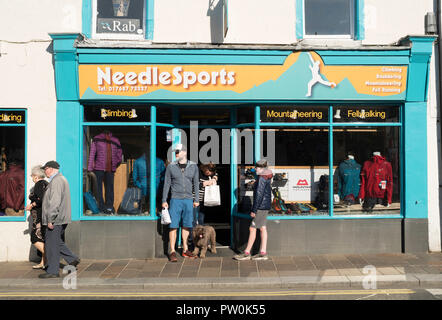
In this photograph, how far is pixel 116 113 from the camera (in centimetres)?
900

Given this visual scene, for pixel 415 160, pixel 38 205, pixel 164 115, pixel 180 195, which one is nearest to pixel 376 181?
pixel 415 160

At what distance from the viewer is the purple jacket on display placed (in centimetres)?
909

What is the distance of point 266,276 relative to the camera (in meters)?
7.20

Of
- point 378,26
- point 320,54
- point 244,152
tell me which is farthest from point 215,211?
point 378,26

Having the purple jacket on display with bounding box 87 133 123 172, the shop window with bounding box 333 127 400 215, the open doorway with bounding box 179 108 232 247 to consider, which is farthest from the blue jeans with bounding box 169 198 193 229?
the shop window with bounding box 333 127 400 215

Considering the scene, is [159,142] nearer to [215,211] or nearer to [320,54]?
[215,211]

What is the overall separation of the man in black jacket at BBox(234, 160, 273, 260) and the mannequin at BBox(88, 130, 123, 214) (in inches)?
117

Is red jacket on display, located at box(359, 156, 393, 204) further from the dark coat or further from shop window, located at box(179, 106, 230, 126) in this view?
shop window, located at box(179, 106, 230, 126)

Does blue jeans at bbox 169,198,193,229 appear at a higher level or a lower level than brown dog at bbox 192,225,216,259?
higher

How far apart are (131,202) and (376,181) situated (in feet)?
17.3

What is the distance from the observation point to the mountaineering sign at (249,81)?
870 centimetres

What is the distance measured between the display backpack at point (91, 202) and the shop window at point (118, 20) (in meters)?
3.36

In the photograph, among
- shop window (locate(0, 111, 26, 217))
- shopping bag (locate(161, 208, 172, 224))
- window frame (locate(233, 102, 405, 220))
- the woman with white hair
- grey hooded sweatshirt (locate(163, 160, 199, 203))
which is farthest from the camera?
window frame (locate(233, 102, 405, 220))

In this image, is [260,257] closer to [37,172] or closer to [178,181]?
[178,181]
